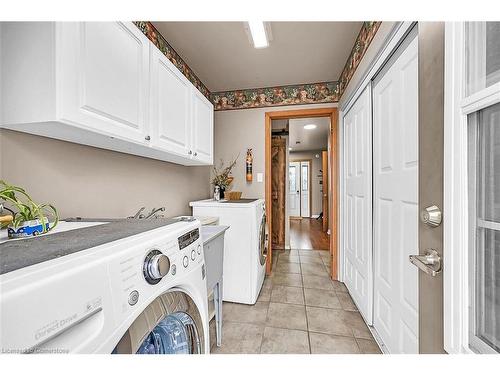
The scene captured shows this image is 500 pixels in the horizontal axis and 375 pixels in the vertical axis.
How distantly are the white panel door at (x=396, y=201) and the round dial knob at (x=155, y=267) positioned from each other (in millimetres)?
1177

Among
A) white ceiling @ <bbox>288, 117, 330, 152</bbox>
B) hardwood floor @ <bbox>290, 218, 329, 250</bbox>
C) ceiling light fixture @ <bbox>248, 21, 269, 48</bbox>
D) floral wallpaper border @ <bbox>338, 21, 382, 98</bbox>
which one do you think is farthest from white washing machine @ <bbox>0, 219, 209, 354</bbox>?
white ceiling @ <bbox>288, 117, 330, 152</bbox>

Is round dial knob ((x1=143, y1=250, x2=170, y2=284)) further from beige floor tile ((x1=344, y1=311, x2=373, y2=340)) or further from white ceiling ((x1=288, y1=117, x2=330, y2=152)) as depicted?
white ceiling ((x1=288, y1=117, x2=330, y2=152))

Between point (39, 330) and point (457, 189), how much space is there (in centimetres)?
96

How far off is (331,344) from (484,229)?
1421mm

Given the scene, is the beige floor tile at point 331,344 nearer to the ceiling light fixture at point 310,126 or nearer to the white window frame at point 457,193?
the white window frame at point 457,193

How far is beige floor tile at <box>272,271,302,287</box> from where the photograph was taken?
8.35 ft

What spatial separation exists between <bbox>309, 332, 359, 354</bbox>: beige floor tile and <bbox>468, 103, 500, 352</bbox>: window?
1.16 metres
